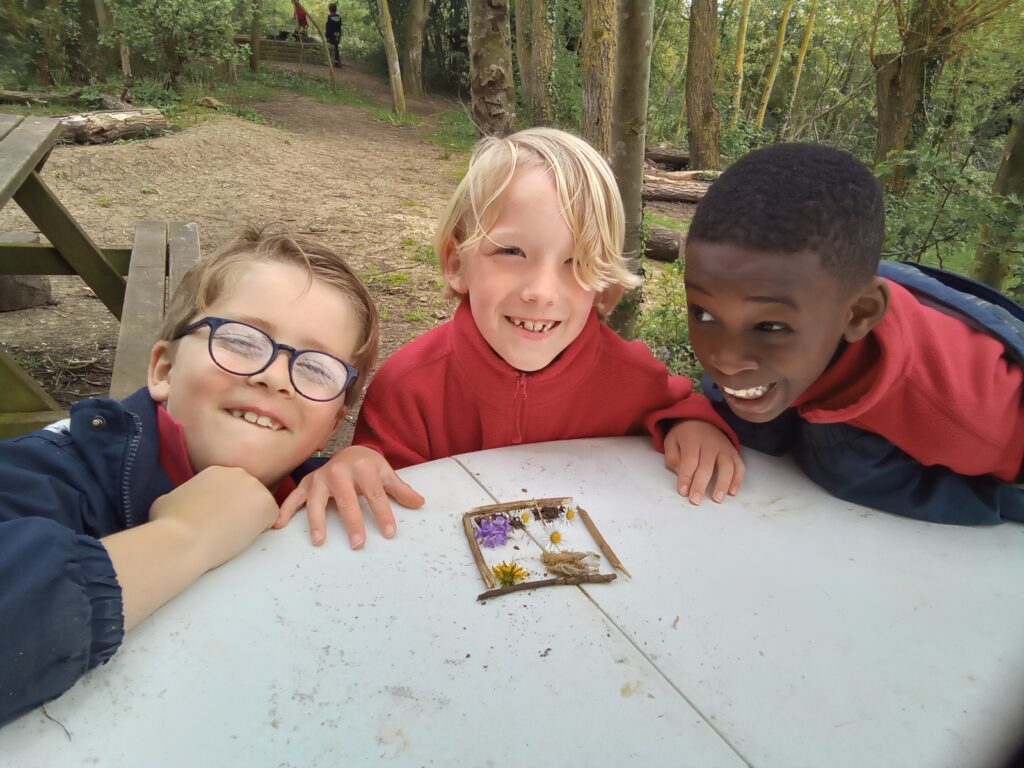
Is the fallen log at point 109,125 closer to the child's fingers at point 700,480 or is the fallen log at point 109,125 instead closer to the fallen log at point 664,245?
the fallen log at point 664,245

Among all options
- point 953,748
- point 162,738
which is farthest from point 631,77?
point 162,738

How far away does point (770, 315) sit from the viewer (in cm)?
119

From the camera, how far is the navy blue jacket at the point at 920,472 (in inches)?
52.5

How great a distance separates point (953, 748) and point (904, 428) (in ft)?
2.12

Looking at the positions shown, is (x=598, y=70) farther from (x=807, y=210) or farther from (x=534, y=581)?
(x=534, y=581)

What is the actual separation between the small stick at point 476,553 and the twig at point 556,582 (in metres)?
0.02

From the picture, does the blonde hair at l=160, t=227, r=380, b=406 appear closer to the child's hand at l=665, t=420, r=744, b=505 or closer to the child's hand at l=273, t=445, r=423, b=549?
the child's hand at l=273, t=445, r=423, b=549

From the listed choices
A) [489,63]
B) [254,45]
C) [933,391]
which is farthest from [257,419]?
[254,45]

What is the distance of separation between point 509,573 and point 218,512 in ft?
1.61

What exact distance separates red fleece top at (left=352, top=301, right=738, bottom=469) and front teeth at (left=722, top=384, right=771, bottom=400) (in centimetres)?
23

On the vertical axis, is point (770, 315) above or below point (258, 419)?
above

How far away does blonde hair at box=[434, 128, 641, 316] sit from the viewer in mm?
1426

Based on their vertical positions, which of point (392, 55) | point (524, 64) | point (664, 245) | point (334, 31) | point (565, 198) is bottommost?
point (664, 245)

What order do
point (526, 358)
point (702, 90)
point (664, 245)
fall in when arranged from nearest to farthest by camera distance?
point (526, 358) → point (664, 245) → point (702, 90)
